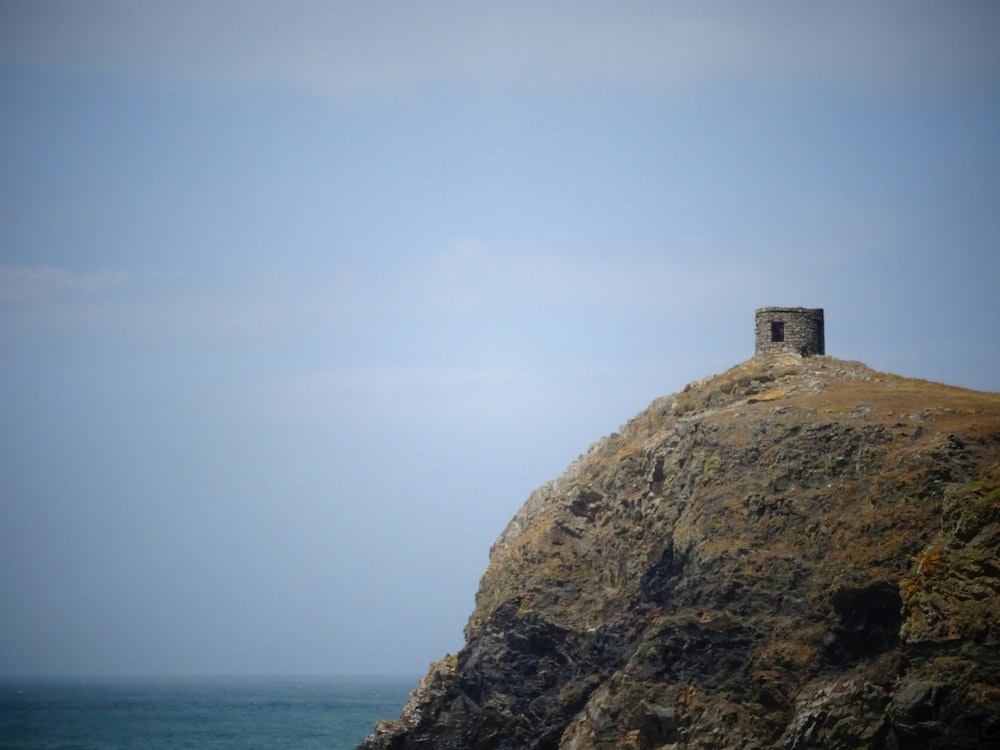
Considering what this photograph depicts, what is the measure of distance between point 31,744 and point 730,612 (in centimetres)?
8788

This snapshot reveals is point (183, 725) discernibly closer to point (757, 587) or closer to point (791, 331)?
point (791, 331)

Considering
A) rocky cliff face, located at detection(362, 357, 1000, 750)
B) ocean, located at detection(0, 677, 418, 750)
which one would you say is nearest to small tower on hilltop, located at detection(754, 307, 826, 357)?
rocky cliff face, located at detection(362, 357, 1000, 750)

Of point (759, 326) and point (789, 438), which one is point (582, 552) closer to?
point (789, 438)

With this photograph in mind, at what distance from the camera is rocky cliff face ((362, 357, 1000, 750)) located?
41.8 meters

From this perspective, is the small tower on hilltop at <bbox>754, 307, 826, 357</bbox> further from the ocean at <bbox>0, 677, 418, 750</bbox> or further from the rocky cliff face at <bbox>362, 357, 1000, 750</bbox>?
the ocean at <bbox>0, 677, 418, 750</bbox>

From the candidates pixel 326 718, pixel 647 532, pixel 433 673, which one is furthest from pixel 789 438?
pixel 326 718

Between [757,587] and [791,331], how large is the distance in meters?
18.6

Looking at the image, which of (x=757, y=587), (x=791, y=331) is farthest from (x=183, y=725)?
(x=757, y=587)

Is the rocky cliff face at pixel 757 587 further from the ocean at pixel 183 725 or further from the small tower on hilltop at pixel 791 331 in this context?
the ocean at pixel 183 725

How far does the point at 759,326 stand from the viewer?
63250mm

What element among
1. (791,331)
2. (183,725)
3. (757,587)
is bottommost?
(183,725)

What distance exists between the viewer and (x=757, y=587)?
1882 inches

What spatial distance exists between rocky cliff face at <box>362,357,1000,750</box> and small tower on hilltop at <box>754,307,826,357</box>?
1837 mm

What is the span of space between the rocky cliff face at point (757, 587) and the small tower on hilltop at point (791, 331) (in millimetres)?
1837
